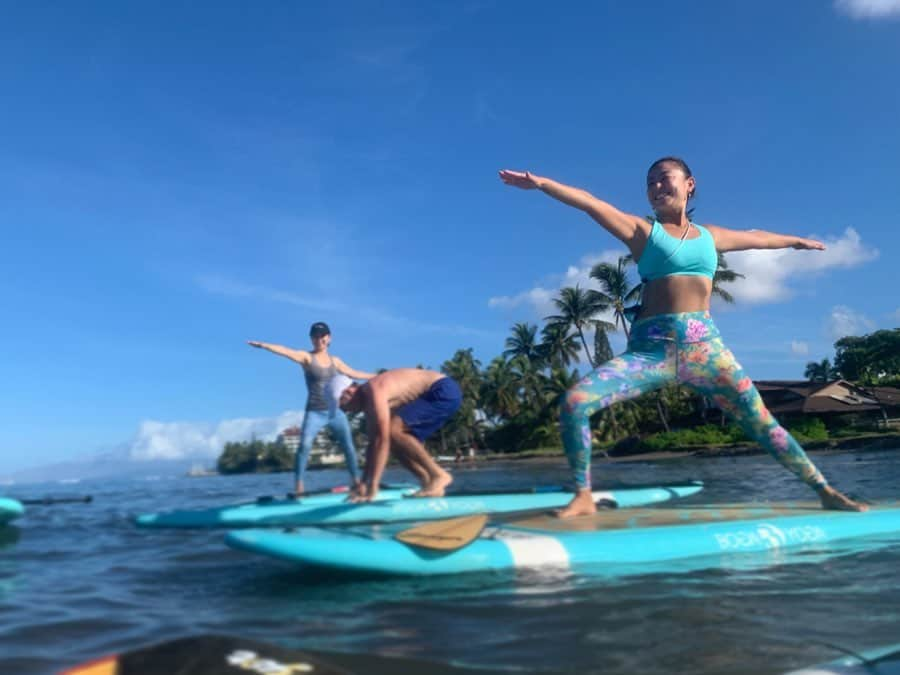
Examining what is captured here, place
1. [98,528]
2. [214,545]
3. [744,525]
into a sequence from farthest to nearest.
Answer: [98,528]
[214,545]
[744,525]

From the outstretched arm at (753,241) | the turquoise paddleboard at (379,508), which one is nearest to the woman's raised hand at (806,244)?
the outstretched arm at (753,241)

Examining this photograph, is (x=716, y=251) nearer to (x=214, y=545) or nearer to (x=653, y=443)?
(x=214, y=545)

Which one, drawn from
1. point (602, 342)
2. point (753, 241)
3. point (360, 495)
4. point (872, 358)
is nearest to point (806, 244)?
point (753, 241)

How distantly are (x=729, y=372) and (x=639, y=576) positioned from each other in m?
1.70

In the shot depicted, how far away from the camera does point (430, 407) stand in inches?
264

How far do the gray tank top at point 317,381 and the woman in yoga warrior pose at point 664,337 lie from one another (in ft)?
14.0

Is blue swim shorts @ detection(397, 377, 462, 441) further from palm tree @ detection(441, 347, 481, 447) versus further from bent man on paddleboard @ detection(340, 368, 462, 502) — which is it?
palm tree @ detection(441, 347, 481, 447)

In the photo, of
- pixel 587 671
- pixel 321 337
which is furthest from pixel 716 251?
pixel 321 337

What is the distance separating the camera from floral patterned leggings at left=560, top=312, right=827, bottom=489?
4.71m

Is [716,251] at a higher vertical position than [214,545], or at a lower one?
higher

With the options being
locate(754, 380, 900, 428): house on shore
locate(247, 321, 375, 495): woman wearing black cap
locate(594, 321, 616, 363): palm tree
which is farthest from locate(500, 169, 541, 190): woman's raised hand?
locate(594, 321, 616, 363): palm tree

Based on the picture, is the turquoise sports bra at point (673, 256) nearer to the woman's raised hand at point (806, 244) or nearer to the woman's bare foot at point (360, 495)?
the woman's raised hand at point (806, 244)

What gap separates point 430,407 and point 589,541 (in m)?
2.93

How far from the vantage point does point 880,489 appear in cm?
868
